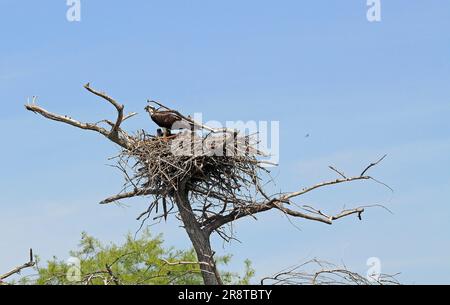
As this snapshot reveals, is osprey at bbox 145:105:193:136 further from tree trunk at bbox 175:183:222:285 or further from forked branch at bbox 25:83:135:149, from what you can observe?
tree trunk at bbox 175:183:222:285

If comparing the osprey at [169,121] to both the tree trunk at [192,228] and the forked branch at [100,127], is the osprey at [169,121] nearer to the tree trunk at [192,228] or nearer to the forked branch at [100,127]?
the forked branch at [100,127]

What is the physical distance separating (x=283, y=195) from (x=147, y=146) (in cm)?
200

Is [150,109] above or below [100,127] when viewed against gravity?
above

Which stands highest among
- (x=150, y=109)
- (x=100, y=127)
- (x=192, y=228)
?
(x=150, y=109)

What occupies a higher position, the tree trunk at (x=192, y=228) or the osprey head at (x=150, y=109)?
the osprey head at (x=150, y=109)

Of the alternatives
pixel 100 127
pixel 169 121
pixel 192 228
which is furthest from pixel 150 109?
pixel 192 228

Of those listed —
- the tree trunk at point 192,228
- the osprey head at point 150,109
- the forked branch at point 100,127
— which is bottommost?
the tree trunk at point 192,228

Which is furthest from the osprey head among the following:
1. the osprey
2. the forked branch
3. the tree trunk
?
the tree trunk

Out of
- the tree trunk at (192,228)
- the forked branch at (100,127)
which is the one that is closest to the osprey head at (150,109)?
the forked branch at (100,127)

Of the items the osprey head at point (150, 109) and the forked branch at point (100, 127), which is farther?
the osprey head at point (150, 109)

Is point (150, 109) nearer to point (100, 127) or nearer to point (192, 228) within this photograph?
point (100, 127)
